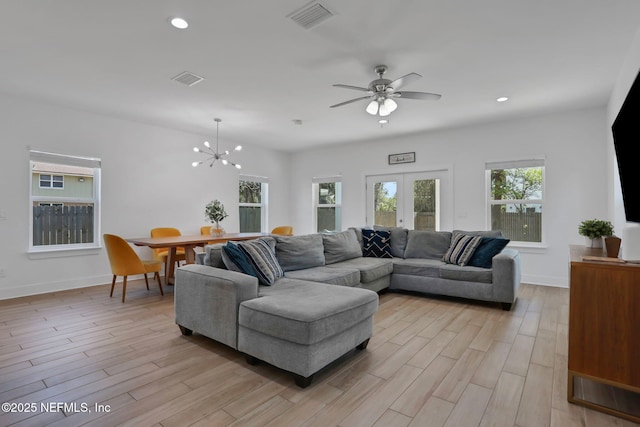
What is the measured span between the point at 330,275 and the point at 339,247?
938 mm

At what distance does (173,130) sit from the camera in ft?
18.6

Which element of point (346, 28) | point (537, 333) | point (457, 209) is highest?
point (346, 28)

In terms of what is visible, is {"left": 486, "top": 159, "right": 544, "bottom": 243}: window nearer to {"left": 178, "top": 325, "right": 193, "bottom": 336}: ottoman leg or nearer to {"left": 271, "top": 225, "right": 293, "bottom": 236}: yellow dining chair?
{"left": 271, "top": 225, "right": 293, "bottom": 236}: yellow dining chair

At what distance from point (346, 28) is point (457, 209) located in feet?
13.1

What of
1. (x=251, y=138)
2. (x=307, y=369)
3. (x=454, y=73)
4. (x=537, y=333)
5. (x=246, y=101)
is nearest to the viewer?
(x=307, y=369)

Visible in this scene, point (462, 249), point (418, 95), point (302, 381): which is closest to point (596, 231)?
point (462, 249)

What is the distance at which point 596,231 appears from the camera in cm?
283

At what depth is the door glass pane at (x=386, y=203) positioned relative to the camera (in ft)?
20.9

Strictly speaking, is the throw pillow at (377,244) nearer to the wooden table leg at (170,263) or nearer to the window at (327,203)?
the window at (327,203)

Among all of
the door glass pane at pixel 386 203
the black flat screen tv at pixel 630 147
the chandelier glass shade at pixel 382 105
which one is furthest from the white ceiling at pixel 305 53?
the door glass pane at pixel 386 203

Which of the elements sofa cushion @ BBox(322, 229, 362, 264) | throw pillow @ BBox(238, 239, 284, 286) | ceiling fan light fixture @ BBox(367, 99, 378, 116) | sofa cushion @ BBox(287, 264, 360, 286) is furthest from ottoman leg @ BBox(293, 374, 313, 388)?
ceiling fan light fixture @ BBox(367, 99, 378, 116)

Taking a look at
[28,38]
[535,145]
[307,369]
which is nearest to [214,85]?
[28,38]

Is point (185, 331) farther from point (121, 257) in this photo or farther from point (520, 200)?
point (520, 200)

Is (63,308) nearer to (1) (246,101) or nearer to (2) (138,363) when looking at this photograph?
(2) (138,363)
